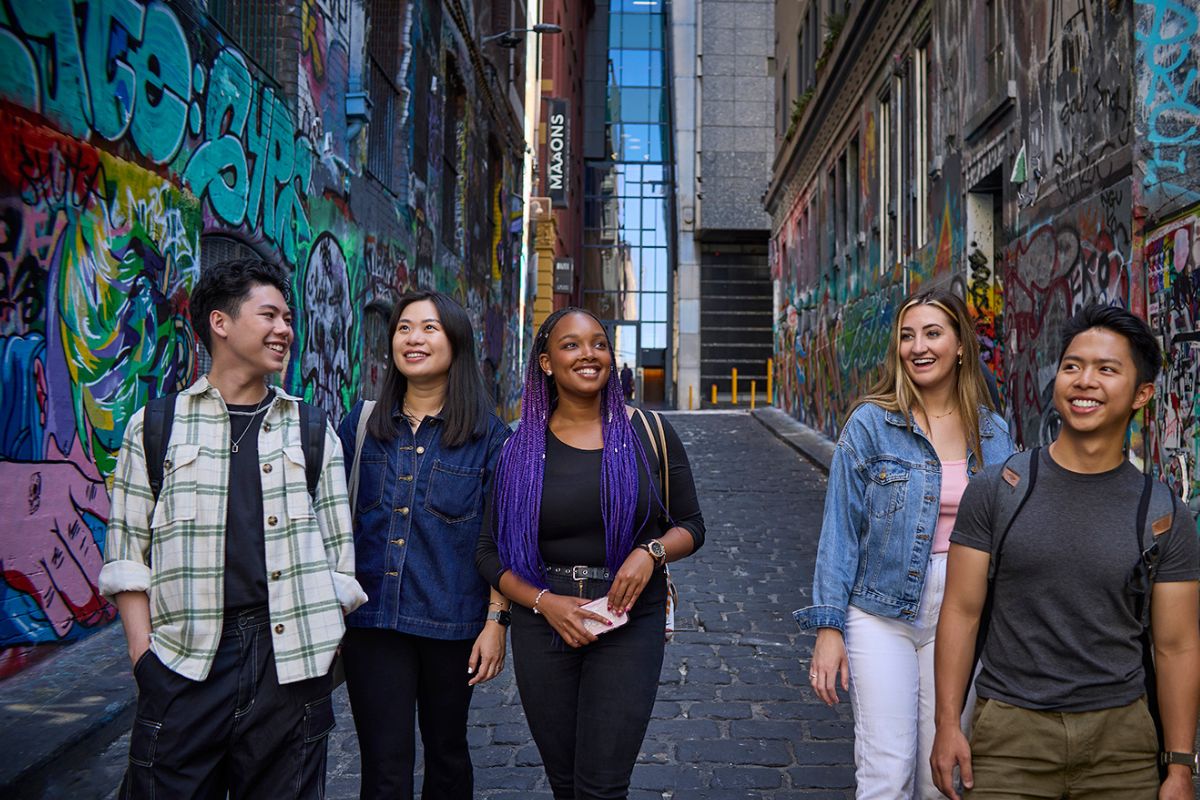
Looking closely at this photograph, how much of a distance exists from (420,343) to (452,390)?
18cm

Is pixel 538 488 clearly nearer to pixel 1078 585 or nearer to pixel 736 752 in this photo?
pixel 1078 585

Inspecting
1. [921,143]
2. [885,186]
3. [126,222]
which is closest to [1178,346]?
[126,222]

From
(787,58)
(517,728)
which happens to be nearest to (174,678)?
(517,728)

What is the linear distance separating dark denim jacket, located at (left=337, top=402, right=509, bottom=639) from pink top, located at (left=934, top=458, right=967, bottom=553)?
1.33m

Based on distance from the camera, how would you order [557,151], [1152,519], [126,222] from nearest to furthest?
[1152,519]
[126,222]
[557,151]

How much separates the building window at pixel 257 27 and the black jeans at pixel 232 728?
6288 mm

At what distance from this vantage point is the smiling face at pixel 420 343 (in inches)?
116

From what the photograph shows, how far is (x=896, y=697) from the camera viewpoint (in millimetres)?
2711

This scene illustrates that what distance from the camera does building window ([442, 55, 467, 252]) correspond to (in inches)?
572

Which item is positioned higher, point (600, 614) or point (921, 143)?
point (921, 143)

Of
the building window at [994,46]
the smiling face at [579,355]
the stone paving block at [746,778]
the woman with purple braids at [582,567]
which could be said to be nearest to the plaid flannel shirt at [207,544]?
the woman with purple braids at [582,567]

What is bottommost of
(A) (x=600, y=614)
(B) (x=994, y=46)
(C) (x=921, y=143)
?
(A) (x=600, y=614)

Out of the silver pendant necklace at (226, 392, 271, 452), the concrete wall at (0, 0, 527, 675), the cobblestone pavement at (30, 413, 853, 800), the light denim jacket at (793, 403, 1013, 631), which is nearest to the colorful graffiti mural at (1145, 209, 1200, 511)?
the cobblestone pavement at (30, 413, 853, 800)

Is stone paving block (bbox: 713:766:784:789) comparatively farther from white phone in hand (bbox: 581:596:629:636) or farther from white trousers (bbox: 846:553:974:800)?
white phone in hand (bbox: 581:596:629:636)
